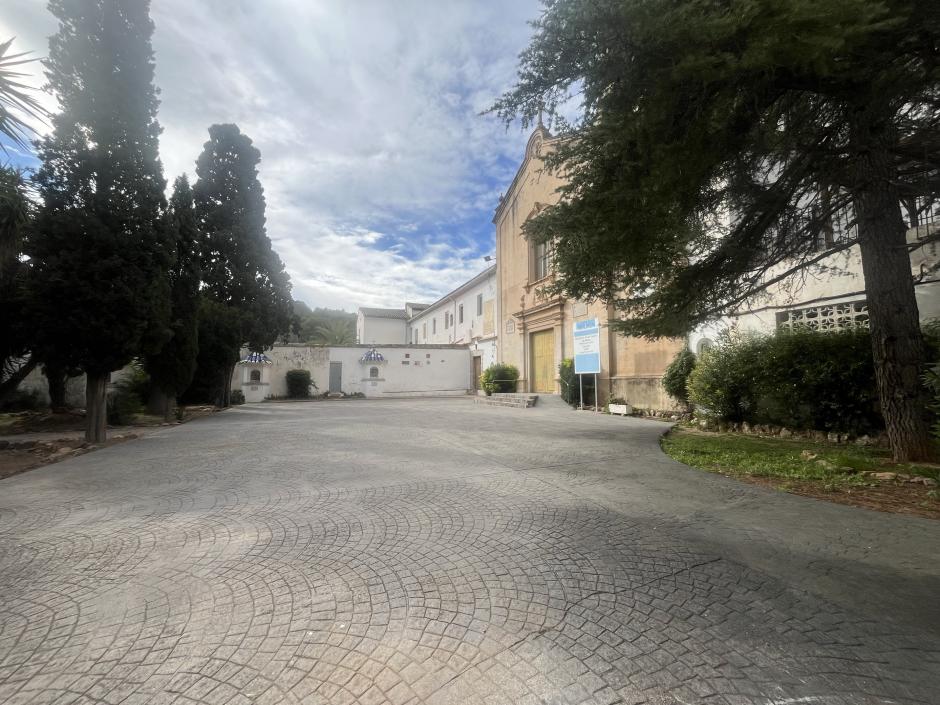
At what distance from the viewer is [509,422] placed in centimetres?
1108

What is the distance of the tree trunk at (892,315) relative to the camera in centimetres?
550

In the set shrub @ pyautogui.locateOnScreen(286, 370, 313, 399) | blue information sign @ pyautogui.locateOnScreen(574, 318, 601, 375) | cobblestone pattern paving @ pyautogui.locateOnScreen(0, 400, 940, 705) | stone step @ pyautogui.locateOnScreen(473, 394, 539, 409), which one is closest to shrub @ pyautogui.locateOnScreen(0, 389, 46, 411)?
shrub @ pyautogui.locateOnScreen(286, 370, 313, 399)

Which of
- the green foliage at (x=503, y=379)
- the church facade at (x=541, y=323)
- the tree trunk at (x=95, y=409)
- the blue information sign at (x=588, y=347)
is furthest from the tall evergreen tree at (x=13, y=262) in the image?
the green foliage at (x=503, y=379)

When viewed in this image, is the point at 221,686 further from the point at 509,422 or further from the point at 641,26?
the point at 509,422

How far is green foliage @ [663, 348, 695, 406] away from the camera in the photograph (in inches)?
429

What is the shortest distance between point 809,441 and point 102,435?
13.7 meters

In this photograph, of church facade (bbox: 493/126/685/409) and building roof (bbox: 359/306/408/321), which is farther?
building roof (bbox: 359/306/408/321)

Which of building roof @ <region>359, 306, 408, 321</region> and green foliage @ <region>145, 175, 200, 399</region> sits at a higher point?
building roof @ <region>359, 306, 408, 321</region>

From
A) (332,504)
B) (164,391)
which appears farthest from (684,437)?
(164,391)

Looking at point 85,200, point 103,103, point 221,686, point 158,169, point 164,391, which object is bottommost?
point 221,686

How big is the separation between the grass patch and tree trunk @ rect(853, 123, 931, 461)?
1.68 feet

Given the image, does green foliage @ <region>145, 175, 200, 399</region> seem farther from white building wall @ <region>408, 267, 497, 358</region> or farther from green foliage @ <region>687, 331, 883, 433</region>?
white building wall @ <region>408, 267, 497, 358</region>

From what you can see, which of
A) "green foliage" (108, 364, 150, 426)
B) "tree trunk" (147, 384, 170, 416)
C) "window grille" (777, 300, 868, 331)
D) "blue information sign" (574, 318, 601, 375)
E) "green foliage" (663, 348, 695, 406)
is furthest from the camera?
"tree trunk" (147, 384, 170, 416)

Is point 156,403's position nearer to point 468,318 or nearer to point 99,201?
point 99,201
